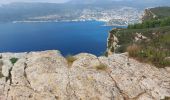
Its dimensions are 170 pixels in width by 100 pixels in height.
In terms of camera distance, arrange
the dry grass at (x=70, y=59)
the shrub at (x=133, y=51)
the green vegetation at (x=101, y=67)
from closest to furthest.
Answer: the green vegetation at (x=101, y=67) < the dry grass at (x=70, y=59) < the shrub at (x=133, y=51)

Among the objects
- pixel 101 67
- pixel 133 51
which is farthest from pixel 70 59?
pixel 133 51

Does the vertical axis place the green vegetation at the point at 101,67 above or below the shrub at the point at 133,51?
below

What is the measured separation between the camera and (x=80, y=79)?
11820 mm

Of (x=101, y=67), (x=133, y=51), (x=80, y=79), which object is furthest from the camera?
(x=133, y=51)

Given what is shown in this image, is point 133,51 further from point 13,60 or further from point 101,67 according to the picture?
point 13,60

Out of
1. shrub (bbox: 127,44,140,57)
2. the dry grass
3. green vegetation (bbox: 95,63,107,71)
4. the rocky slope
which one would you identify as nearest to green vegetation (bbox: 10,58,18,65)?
the rocky slope

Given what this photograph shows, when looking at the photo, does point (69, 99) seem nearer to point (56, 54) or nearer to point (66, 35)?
point (56, 54)

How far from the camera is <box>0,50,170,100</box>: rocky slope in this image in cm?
1120

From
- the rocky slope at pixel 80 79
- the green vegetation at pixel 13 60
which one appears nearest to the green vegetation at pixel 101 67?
the rocky slope at pixel 80 79

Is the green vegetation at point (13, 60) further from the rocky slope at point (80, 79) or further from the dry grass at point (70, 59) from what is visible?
the dry grass at point (70, 59)

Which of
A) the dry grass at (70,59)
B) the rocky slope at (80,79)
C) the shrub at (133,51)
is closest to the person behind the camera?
the rocky slope at (80,79)

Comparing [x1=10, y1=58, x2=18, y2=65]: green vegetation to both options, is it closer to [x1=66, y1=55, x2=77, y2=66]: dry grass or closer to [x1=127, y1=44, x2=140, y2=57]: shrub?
[x1=66, y1=55, x2=77, y2=66]: dry grass

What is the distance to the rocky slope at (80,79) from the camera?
441 inches

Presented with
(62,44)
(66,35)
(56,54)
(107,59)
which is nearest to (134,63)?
(107,59)
